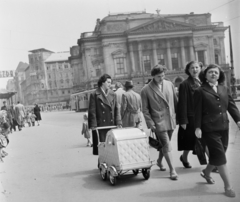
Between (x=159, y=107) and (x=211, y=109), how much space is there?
52.2 inches

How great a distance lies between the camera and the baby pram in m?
5.30

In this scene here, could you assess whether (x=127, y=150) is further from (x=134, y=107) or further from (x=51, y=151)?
(x=51, y=151)

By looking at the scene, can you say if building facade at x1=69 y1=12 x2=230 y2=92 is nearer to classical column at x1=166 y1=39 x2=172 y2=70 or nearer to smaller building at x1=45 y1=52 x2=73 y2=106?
classical column at x1=166 y1=39 x2=172 y2=70

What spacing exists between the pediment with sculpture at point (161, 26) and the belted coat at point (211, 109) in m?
62.4

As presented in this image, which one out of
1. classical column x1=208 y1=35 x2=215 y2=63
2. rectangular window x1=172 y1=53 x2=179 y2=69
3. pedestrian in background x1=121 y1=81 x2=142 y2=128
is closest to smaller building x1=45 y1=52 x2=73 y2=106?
rectangular window x1=172 y1=53 x2=179 y2=69

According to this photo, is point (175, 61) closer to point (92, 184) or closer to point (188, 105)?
point (188, 105)

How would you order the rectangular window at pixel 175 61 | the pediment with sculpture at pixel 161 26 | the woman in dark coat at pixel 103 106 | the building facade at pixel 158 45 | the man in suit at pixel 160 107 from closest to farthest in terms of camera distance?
the man in suit at pixel 160 107 < the woman in dark coat at pixel 103 106 < the building facade at pixel 158 45 < the pediment with sculpture at pixel 161 26 < the rectangular window at pixel 175 61

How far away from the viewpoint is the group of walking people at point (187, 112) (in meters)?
4.67

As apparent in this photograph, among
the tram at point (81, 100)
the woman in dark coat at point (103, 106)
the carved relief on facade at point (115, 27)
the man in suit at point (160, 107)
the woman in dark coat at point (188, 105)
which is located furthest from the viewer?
the carved relief on facade at point (115, 27)

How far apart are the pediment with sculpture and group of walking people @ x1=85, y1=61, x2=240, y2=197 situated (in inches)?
2396

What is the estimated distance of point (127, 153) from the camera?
17.6ft

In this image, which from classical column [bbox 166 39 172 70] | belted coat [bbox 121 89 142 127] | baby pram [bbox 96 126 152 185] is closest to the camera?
baby pram [bbox 96 126 152 185]

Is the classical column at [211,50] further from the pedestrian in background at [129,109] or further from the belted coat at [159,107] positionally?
the belted coat at [159,107]

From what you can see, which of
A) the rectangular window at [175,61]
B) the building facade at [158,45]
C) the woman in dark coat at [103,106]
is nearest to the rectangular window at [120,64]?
the building facade at [158,45]
